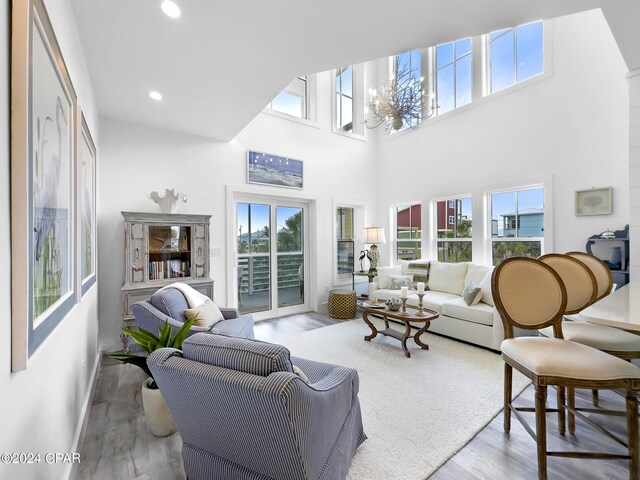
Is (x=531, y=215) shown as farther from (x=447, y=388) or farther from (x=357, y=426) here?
(x=357, y=426)

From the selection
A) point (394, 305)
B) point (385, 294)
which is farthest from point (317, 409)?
point (385, 294)

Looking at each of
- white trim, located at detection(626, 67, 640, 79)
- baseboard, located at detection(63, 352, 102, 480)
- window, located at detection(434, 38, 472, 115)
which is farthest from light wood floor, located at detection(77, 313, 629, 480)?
window, located at detection(434, 38, 472, 115)

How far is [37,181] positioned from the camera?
3.47 ft

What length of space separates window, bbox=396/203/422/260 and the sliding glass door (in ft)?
6.32

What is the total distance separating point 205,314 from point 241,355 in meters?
1.87

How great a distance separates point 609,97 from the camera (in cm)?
333

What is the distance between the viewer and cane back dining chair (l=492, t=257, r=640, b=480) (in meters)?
1.47

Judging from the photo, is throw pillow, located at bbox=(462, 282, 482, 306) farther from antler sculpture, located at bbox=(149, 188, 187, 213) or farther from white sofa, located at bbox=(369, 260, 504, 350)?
antler sculpture, located at bbox=(149, 188, 187, 213)

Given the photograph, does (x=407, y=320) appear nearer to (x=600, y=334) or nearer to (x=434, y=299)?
(x=434, y=299)

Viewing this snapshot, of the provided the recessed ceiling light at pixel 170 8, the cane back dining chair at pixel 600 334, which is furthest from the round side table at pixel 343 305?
the recessed ceiling light at pixel 170 8

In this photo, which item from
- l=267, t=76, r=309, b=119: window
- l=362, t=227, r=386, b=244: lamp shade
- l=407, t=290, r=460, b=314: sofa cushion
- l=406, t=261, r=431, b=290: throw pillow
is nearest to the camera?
l=407, t=290, r=460, b=314: sofa cushion

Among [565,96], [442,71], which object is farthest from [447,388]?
[442,71]

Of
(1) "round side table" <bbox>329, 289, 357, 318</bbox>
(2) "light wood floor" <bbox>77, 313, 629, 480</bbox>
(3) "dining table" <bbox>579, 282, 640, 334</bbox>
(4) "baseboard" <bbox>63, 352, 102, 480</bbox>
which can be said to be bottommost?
(2) "light wood floor" <bbox>77, 313, 629, 480</bbox>

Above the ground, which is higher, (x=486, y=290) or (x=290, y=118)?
(x=290, y=118)
